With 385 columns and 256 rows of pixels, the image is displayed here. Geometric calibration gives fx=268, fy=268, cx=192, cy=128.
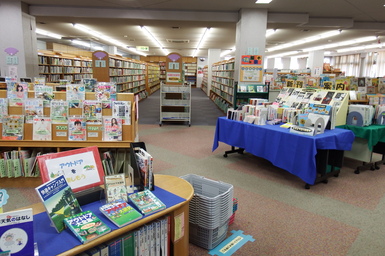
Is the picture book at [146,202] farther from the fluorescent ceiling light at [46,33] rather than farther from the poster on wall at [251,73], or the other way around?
the fluorescent ceiling light at [46,33]

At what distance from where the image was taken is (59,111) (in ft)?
11.7

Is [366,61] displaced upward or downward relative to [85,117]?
upward

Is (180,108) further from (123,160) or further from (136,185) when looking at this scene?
(136,185)

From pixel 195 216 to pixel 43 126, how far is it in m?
2.46

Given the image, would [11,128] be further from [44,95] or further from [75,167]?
[75,167]

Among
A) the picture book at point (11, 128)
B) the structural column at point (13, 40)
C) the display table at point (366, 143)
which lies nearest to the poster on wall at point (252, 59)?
the display table at point (366, 143)

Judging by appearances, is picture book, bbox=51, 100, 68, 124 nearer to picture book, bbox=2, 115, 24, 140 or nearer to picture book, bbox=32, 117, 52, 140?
picture book, bbox=32, 117, 52, 140

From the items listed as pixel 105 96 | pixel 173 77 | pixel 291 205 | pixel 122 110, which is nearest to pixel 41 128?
pixel 105 96

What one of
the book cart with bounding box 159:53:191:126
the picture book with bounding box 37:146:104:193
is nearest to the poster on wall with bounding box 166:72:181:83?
the book cart with bounding box 159:53:191:126

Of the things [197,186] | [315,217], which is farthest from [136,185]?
[315,217]

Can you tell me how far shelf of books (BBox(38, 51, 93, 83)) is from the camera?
9.04 m

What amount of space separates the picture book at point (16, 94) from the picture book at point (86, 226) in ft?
8.66

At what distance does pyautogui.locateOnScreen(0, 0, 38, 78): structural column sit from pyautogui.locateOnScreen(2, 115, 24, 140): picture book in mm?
3967

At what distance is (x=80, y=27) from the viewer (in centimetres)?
1071
